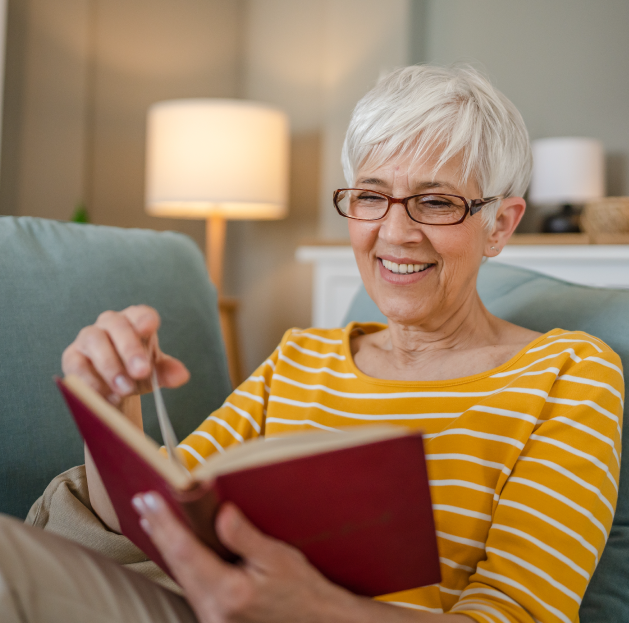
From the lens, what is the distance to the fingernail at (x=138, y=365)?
0.68m

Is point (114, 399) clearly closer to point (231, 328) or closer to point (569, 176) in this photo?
point (569, 176)

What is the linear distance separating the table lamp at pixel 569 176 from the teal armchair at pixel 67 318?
4.82ft

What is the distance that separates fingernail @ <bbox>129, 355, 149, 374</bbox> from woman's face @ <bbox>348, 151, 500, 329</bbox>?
0.45 m

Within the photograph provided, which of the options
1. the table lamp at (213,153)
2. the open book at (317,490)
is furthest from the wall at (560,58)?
the open book at (317,490)

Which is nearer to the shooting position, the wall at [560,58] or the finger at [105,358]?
the finger at [105,358]

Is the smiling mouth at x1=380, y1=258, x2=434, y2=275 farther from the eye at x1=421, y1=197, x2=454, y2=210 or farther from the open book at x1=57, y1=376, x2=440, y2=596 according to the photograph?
the open book at x1=57, y1=376, x2=440, y2=596

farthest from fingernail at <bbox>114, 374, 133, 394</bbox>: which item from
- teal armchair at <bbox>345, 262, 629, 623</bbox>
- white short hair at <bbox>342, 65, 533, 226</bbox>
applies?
teal armchair at <bbox>345, 262, 629, 623</bbox>

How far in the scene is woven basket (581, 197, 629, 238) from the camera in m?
1.98

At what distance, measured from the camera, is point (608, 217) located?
6.56ft

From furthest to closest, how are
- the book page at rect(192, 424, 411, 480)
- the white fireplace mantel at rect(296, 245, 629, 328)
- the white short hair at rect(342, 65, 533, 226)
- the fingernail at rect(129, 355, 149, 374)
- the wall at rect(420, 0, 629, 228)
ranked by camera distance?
1. the wall at rect(420, 0, 629, 228)
2. the white fireplace mantel at rect(296, 245, 629, 328)
3. the white short hair at rect(342, 65, 533, 226)
4. the fingernail at rect(129, 355, 149, 374)
5. the book page at rect(192, 424, 411, 480)

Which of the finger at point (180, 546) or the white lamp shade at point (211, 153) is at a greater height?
the white lamp shade at point (211, 153)

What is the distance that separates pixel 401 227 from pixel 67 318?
0.58 metres

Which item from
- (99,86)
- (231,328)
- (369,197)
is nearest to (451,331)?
(369,197)

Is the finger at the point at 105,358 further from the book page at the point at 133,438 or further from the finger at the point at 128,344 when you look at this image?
the book page at the point at 133,438
